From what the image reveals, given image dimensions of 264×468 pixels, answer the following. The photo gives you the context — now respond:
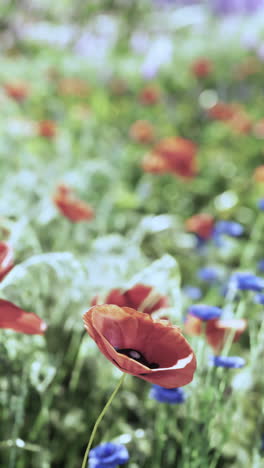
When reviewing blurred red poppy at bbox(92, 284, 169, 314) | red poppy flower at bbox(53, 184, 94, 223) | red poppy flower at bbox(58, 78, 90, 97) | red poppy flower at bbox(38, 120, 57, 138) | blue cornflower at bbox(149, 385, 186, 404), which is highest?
blurred red poppy at bbox(92, 284, 169, 314)

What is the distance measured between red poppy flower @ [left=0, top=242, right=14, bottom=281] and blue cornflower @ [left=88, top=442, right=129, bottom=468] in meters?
0.25

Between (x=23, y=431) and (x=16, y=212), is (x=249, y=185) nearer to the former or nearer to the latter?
(x=16, y=212)

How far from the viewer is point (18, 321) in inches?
25.6

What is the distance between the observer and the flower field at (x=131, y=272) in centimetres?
74

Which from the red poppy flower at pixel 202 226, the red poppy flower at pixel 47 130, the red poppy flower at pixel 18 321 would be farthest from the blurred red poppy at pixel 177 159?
the red poppy flower at pixel 18 321

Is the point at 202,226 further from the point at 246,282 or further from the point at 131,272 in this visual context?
the point at 246,282

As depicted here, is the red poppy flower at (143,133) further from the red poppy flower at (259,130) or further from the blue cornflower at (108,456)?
the blue cornflower at (108,456)

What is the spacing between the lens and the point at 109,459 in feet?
2.04

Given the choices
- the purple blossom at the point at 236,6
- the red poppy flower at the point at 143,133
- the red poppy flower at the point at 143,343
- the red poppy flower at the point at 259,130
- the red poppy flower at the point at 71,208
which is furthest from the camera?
the purple blossom at the point at 236,6

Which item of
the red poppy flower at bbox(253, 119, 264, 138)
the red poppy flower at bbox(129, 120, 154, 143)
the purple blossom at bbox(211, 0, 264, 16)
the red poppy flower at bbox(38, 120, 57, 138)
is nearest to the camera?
the red poppy flower at bbox(38, 120, 57, 138)

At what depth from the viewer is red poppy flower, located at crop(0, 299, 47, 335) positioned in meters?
0.64

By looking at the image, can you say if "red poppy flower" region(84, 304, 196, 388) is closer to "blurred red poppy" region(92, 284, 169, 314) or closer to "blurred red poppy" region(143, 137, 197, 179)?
"blurred red poppy" region(92, 284, 169, 314)

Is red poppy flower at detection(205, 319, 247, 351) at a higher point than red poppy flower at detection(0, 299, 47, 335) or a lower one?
lower

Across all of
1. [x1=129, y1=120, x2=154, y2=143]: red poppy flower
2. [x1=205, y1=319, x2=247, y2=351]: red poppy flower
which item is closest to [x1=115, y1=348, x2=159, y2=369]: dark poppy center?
[x1=205, y1=319, x2=247, y2=351]: red poppy flower
